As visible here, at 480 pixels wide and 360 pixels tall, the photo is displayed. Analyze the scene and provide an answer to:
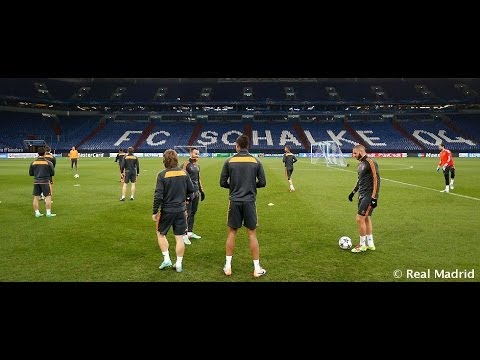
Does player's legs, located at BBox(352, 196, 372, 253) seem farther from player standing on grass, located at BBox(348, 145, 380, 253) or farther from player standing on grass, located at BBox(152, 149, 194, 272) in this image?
player standing on grass, located at BBox(152, 149, 194, 272)

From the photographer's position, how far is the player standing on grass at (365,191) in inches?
301

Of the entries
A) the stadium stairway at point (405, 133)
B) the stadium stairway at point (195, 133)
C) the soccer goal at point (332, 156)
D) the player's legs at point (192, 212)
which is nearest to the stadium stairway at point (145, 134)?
the stadium stairway at point (195, 133)

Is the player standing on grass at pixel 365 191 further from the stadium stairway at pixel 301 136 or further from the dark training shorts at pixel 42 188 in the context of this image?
the stadium stairway at pixel 301 136

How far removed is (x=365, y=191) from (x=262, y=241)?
2730 millimetres

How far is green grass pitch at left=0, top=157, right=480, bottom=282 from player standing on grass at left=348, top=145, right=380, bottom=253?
0.34m

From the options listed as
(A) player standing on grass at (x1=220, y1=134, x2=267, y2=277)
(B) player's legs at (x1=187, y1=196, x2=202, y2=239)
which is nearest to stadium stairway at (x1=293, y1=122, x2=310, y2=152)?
(B) player's legs at (x1=187, y1=196, x2=202, y2=239)

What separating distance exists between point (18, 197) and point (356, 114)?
6598 cm

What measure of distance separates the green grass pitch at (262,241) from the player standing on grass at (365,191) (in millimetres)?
336

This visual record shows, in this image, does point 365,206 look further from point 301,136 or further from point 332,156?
point 301,136

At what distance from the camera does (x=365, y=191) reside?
7832 mm

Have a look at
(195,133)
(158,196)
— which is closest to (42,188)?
(158,196)

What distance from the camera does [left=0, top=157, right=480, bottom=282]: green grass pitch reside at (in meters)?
6.47

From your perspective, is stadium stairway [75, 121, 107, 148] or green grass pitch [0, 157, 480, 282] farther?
stadium stairway [75, 121, 107, 148]

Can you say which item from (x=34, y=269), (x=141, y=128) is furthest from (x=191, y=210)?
(x=141, y=128)
